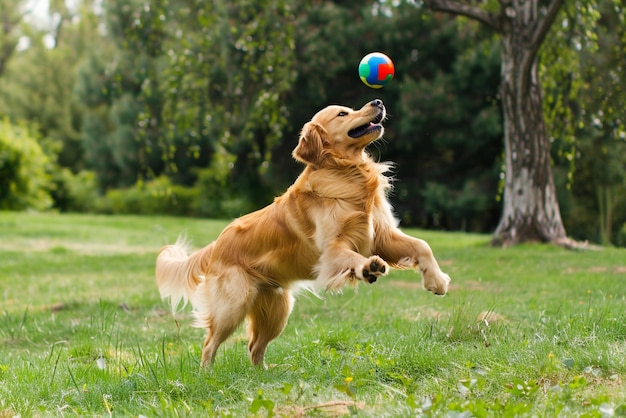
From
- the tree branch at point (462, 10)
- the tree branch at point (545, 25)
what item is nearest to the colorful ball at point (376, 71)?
the tree branch at point (545, 25)

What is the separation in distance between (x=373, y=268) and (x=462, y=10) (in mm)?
7713

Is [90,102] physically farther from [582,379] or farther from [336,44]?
[582,379]

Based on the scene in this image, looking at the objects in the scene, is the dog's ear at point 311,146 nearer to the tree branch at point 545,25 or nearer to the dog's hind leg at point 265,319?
the dog's hind leg at point 265,319

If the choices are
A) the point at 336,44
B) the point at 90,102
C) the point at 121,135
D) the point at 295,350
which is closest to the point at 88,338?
the point at 295,350

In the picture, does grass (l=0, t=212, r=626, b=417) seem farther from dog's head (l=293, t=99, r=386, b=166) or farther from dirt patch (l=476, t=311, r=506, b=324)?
dog's head (l=293, t=99, r=386, b=166)

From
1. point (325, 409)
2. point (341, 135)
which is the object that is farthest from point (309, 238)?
point (325, 409)

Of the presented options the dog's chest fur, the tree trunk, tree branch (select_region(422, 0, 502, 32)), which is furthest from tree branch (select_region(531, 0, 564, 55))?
the dog's chest fur

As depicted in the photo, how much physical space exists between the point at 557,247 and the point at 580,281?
129 inches

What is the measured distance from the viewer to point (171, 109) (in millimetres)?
11453

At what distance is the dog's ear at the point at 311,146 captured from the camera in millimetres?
4617

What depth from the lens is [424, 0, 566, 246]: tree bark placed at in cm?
1070

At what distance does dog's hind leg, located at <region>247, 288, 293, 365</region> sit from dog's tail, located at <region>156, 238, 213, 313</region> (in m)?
0.49

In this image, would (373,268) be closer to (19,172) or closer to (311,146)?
(311,146)

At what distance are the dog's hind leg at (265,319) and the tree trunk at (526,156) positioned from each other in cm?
705
